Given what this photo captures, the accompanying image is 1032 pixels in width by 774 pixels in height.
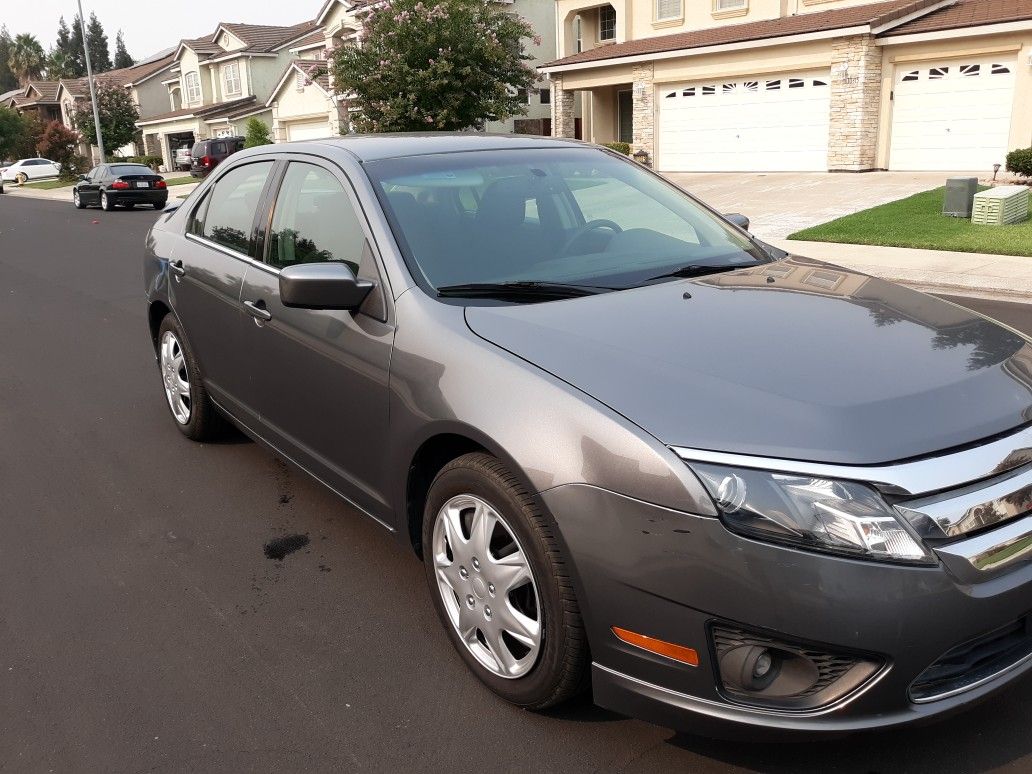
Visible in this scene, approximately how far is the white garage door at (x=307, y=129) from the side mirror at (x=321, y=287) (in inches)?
1506

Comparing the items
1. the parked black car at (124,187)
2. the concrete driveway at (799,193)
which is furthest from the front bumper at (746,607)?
the parked black car at (124,187)

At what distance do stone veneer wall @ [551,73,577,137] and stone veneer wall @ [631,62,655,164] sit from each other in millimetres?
3427

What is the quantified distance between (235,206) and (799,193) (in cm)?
1739

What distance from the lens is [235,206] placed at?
4656 millimetres

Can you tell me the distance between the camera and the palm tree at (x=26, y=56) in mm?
100250

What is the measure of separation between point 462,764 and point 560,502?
847 mm

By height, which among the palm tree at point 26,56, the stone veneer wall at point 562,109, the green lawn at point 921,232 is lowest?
the green lawn at point 921,232

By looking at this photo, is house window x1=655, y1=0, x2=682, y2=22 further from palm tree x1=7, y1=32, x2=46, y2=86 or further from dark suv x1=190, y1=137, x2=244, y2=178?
palm tree x1=7, y1=32, x2=46, y2=86

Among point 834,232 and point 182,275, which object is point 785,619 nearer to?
point 182,275

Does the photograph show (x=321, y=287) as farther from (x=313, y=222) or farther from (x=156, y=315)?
(x=156, y=315)

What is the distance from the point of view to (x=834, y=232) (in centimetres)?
1403

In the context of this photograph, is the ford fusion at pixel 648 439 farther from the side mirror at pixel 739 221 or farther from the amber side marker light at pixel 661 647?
the side mirror at pixel 739 221

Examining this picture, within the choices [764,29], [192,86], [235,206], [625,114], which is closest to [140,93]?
[192,86]

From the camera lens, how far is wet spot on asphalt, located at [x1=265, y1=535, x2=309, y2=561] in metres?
4.05
